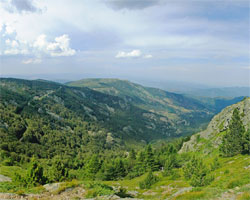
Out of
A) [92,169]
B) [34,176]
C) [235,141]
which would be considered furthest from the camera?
[92,169]

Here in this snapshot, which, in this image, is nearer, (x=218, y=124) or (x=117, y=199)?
(x=117, y=199)

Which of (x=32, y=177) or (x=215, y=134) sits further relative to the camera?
(x=215, y=134)

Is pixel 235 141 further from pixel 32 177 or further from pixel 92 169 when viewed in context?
pixel 32 177

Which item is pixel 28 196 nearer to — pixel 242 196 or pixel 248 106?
pixel 242 196

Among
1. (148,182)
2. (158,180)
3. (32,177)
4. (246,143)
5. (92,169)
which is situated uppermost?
(32,177)

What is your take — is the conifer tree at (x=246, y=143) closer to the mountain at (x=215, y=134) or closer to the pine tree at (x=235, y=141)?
the pine tree at (x=235, y=141)

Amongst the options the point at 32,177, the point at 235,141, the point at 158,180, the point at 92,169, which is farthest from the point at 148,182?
the point at 235,141

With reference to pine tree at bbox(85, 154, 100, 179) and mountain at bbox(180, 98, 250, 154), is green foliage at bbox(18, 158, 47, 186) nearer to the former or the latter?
pine tree at bbox(85, 154, 100, 179)

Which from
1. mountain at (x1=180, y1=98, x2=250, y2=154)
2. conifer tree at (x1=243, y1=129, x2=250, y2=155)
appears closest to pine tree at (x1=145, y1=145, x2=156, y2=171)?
mountain at (x1=180, y1=98, x2=250, y2=154)

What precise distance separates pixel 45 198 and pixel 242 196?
21.4 m

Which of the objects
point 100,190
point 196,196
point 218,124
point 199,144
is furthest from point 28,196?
point 218,124

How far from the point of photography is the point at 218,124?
4705 inches

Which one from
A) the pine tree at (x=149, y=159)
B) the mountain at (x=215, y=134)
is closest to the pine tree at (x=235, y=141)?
the mountain at (x=215, y=134)

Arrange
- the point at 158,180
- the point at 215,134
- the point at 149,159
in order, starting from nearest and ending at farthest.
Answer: the point at 158,180
the point at 149,159
the point at 215,134
